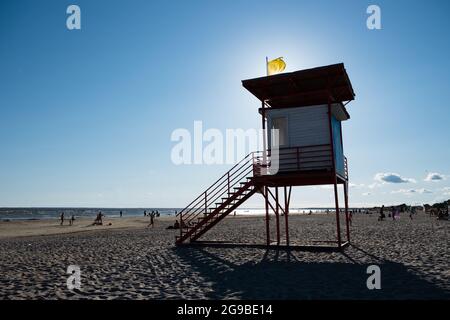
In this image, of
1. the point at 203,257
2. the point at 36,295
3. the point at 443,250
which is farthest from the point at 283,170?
the point at 36,295

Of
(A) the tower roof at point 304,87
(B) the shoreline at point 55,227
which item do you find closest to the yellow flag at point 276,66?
(A) the tower roof at point 304,87

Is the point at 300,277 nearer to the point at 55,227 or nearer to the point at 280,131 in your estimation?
the point at 280,131

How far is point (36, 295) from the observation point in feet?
29.8

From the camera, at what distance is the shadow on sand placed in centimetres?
876

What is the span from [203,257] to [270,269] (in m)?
4.12

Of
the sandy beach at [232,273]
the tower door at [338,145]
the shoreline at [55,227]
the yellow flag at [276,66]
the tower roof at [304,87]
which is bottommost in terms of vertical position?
the shoreline at [55,227]

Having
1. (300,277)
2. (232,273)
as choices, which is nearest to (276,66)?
(232,273)

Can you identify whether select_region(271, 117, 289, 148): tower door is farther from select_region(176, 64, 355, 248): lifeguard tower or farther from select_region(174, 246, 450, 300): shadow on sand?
select_region(174, 246, 450, 300): shadow on sand

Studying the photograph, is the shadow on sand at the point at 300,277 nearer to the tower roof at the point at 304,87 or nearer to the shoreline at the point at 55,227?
the tower roof at the point at 304,87

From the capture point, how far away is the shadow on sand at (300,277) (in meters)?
8.76

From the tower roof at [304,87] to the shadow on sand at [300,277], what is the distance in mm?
7673

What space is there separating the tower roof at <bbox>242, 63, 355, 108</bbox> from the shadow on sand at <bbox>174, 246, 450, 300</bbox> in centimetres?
767

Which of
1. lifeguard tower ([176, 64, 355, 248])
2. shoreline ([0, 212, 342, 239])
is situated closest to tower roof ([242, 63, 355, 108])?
lifeguard tower ([176, 64, 355, 248])
